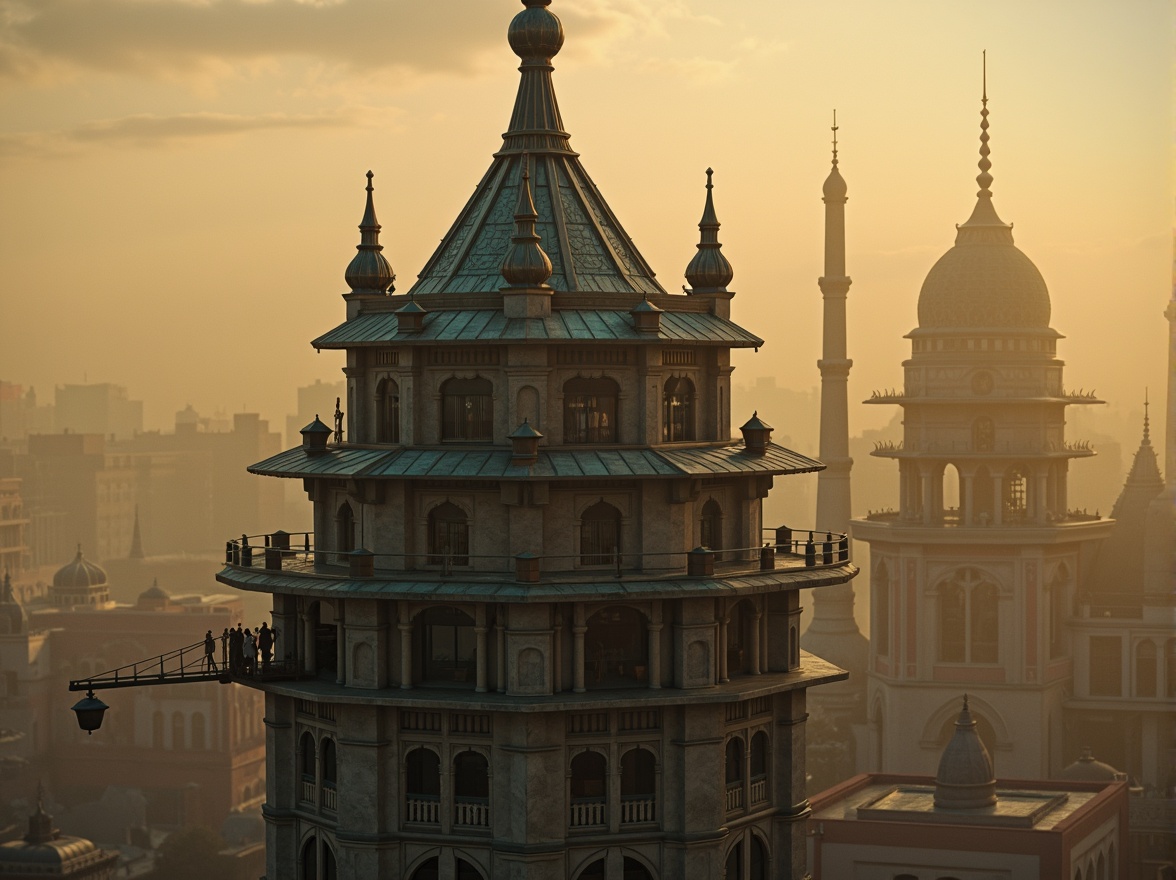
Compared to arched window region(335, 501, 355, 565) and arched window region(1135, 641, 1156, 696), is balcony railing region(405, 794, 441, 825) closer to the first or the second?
arched window region(335, 501, 355, 565)

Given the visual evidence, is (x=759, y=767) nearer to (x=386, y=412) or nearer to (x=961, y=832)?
(x=386, y=412)

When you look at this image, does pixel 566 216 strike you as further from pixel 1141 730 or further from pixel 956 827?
pixel 1141 730

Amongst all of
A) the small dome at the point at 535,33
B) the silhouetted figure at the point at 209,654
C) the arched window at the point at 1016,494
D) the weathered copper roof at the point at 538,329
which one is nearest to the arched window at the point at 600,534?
the weathered copper roof at the point at 538,329

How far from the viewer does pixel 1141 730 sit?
123688mm

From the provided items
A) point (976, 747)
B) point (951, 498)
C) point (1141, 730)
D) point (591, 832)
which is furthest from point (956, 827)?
point (951, 498)

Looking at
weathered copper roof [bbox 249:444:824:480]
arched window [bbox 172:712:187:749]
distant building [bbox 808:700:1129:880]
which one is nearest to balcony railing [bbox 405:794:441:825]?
weathered copper roof [bbox 249:444:824:480]

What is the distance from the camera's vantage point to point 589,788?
179 feet

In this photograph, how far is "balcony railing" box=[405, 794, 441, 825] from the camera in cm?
5472

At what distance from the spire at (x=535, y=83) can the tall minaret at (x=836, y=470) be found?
7557 centimetres

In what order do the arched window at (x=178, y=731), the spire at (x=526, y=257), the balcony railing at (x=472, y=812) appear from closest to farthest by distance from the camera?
the balcony railing at (x=472, y=812), the spire at (x=526, y=257), the arched window at (x=178, y=731)

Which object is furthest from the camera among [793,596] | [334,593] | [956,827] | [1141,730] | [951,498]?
[951,498]

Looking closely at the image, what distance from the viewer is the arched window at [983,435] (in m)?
125

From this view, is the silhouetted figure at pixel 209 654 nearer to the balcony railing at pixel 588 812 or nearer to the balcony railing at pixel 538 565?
the balcony railing at pixel 538 565

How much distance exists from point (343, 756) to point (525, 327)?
37.7 feet
